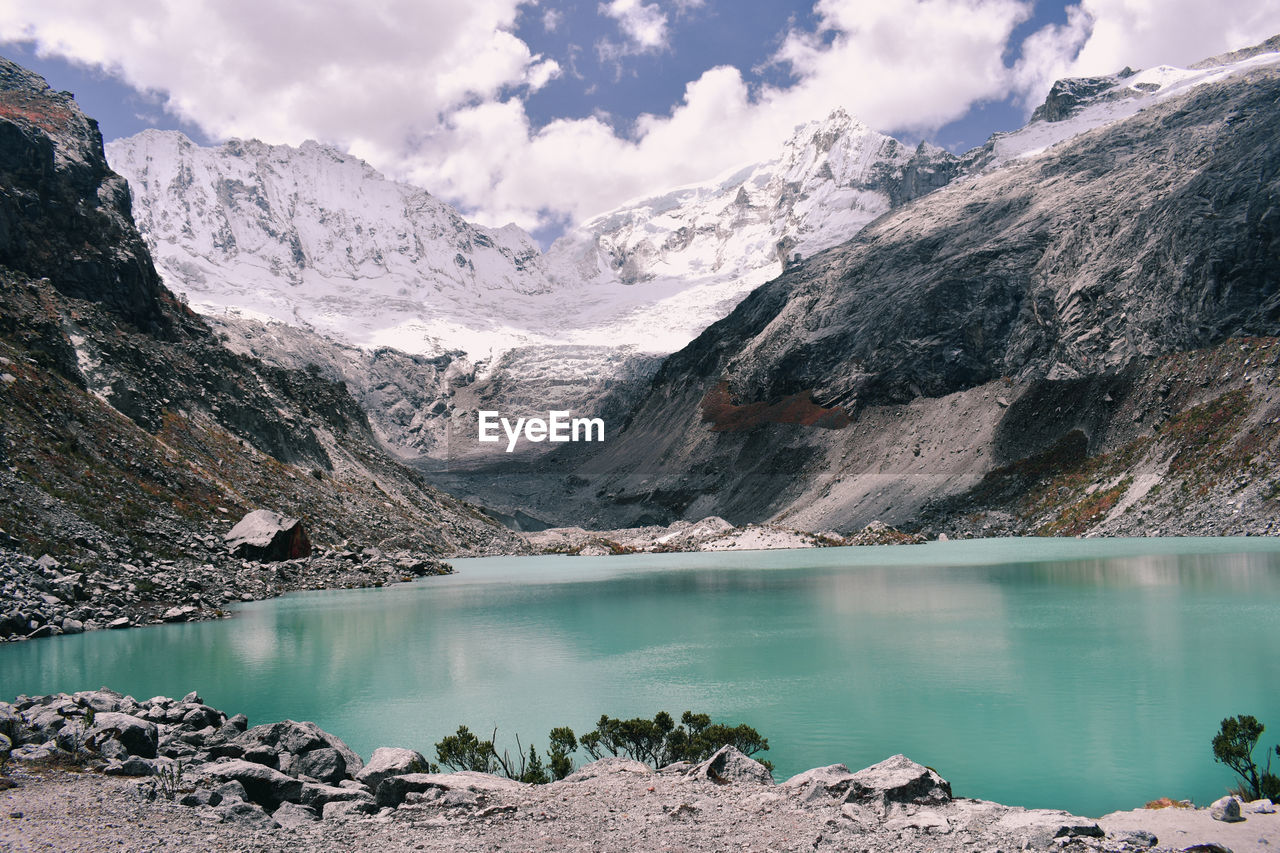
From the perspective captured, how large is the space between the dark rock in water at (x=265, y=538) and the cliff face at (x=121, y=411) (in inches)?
76.5

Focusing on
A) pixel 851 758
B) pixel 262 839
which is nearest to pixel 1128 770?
pixel 851 758

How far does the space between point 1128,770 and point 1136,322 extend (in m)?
99.2

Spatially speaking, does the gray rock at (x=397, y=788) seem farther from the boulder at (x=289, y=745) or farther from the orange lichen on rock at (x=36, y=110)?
the orange lichen on rock at (x=36, y=110)

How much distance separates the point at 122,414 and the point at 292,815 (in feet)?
173

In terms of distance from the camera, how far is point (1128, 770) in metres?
14.1

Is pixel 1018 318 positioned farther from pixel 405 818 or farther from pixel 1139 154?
pixel 405 818

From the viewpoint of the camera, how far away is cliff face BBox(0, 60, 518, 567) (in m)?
39.1

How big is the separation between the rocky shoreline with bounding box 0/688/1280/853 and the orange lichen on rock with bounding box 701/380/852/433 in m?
121

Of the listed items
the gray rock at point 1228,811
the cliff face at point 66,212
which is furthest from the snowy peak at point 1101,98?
the gray rock at point 1228,811

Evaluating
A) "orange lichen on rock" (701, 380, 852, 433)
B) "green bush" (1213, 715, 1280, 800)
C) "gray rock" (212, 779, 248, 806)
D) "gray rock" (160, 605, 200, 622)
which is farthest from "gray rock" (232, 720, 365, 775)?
"orange lichen on rock" (701, 380, 852, 433)

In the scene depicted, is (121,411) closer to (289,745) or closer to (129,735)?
(129,735)

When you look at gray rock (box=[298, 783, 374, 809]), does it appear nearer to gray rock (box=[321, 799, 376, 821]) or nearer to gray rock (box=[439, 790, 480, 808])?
gray rock (box=[321, 799, 376, 821])

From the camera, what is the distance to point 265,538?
49.1 meters

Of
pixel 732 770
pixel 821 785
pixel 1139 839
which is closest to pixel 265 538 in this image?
pixel 732 770
